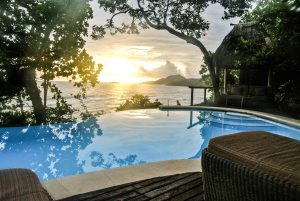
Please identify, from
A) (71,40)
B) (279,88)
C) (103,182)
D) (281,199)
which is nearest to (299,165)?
(281,199)

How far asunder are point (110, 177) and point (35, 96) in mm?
11027

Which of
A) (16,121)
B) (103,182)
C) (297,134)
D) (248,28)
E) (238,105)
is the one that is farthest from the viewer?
(248,28)

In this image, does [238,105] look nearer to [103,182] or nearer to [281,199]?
[103,182]

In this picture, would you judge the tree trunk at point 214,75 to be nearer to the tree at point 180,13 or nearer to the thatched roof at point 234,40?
the tree at point 180,13

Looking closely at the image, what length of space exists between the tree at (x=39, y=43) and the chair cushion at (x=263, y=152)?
1091 cm

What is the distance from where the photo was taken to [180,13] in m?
17.2

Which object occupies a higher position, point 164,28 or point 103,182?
point 164,28

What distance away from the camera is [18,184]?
5.69ft

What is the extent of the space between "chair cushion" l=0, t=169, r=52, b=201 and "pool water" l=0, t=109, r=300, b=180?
4.49 metres

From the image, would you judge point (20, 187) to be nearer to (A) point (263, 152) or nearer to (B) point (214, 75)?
(A) point (263, 152)

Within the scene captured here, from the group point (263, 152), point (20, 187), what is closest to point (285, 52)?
point (263, 152)

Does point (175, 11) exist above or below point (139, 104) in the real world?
above

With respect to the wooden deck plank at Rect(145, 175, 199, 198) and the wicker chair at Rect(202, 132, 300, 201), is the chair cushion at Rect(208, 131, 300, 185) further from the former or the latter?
Answer: the wooden deck plank at Rect(145, 175, 199, 198)

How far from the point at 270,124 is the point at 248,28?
8.67 m
